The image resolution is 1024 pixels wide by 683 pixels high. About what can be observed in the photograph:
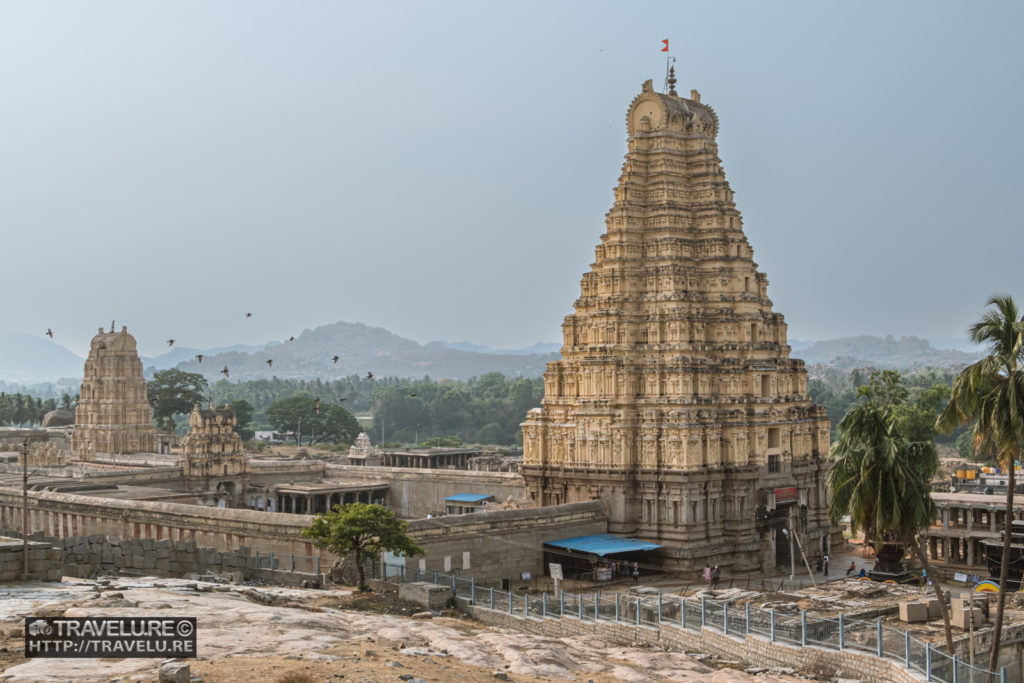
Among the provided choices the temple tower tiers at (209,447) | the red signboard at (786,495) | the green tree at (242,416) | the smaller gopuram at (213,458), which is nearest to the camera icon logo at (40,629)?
the red signboard at (786,495)

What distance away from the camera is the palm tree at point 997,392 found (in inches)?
998

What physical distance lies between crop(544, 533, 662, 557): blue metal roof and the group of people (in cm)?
234

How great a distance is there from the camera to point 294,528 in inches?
1566

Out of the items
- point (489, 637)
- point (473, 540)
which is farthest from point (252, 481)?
point (489, 637)

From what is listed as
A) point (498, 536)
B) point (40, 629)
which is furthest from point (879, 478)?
point (40, 629)

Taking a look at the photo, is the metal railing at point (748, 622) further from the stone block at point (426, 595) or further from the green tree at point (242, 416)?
the green tree at point (242, 416)

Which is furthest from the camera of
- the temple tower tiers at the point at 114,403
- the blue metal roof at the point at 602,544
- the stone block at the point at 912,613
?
the temple tower tiers at the point at 114,403

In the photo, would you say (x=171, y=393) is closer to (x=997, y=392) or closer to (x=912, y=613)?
(x=912, y=613)

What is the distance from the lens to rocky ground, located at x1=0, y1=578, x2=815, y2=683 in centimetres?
2139

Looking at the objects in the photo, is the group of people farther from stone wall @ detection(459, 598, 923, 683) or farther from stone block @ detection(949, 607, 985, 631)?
stone block @ detection(949, 607, 985, 631)

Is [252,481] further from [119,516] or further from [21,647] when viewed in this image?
[21,647]

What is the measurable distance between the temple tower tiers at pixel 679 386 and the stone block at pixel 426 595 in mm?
15100

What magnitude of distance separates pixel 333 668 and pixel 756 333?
3157 cm

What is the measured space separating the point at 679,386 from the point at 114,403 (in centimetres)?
5461
